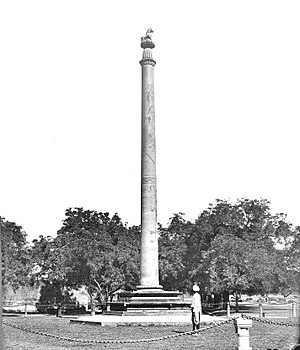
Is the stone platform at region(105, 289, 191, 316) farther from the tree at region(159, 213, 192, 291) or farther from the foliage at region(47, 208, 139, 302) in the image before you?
the tree at region(159, 213, 192, 291)

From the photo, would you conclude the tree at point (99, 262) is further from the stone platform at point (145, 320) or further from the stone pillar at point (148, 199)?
the stone platform at point (145, 320)

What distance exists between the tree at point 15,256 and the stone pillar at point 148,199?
14010 millimetres

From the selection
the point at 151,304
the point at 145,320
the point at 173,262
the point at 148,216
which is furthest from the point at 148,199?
the point at 173,262

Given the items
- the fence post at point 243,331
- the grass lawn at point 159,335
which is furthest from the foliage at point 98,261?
the fence post at point 243,331

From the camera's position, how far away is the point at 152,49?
33531mm

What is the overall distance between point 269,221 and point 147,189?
2416 centimetres

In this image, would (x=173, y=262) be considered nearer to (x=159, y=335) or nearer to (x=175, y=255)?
(x=175, y=255)

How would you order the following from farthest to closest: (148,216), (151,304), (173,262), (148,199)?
(173,262) < (148,199) < (148,216) < (151,304)

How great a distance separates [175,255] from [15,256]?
13.8 meters

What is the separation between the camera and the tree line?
1732 inches

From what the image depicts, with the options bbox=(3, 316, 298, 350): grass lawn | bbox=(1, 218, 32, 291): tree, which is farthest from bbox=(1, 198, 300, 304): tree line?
bbox=(3, 316, 298, 350): grass lawn

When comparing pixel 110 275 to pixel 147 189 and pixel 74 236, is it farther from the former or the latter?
pixel 147 189

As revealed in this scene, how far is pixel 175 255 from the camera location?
5203cm

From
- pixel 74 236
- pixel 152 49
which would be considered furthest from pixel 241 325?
pixel 74 236
